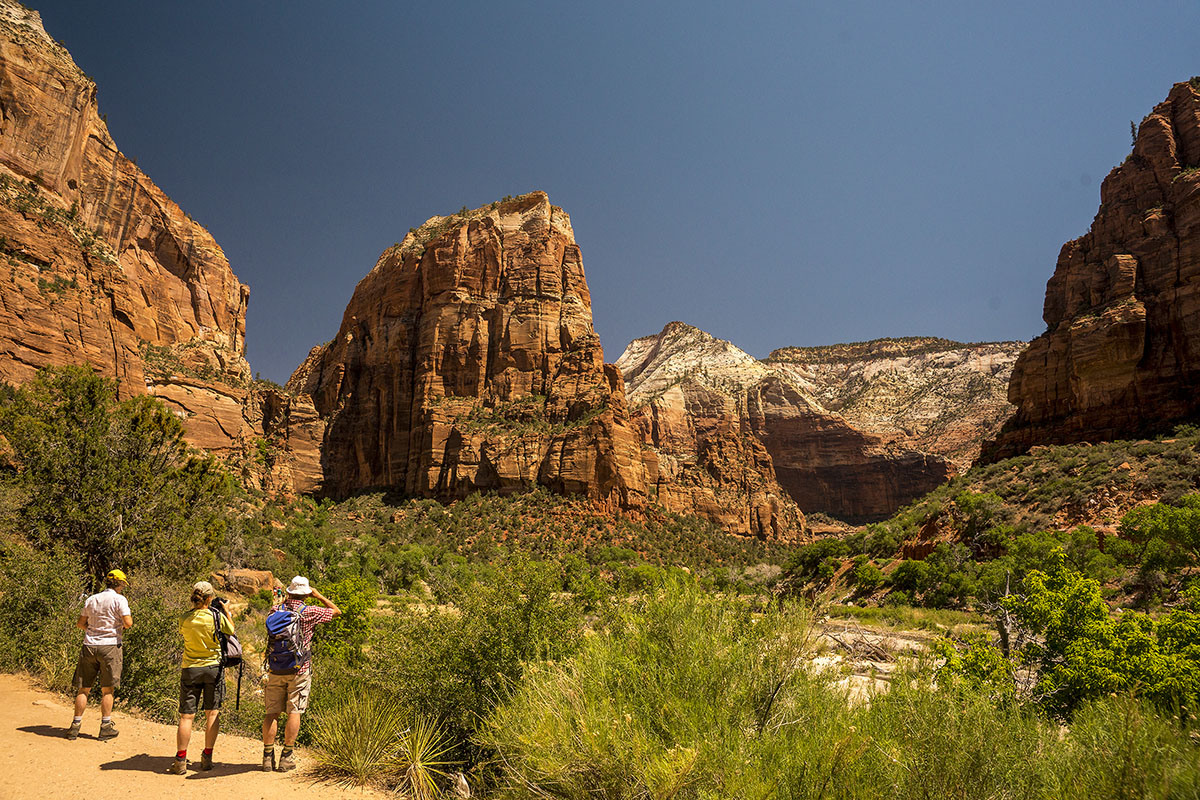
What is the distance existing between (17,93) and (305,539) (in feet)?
112

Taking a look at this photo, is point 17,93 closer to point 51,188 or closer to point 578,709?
point 51,188

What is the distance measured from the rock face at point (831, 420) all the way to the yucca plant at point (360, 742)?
7038 cm

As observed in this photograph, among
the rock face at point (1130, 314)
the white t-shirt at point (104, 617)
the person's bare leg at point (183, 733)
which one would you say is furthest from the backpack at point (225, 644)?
the rock face at point (1130, 314)

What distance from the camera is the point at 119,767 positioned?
6.31 meters

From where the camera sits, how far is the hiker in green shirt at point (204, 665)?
6582mm

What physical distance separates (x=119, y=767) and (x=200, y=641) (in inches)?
54.4

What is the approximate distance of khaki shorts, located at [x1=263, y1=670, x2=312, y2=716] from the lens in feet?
22.0

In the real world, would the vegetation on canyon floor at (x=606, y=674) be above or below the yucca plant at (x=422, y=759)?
above

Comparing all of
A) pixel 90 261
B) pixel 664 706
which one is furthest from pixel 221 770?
pixel 90 261

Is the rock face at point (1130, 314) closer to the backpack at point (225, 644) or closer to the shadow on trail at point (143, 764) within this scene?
the backpack at point (225, 644)

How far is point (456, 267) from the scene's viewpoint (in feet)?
221

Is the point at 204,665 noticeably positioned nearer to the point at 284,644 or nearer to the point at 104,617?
the point at 284,644

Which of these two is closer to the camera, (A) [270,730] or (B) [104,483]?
(A) [270,730]

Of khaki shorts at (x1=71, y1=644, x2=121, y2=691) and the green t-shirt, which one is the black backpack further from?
khaki shorts at (x1=71, y1=644, x2=121, y2=691)
